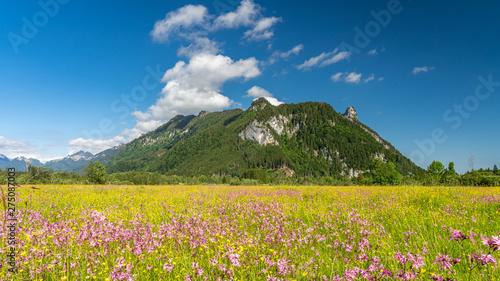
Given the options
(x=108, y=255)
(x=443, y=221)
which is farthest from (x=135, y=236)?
(x=443, y=221)

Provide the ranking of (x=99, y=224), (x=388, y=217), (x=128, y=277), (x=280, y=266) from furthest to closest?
(x=388, y=217) < (x=99, y=224) < (x=280, y=266) < (x=128, y=277)

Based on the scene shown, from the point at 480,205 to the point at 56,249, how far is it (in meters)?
12.5

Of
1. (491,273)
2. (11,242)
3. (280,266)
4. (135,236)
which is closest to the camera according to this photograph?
(280,266)

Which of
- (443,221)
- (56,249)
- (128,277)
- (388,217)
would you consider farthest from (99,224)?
(443,221)

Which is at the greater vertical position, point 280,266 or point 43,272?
point 280,266

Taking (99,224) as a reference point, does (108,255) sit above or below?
below

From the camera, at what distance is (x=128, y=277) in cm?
290

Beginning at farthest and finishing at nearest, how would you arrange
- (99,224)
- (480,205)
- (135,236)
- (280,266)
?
1. (480,205)
2. (99,224)
3. (135,236)
4. (280,266)

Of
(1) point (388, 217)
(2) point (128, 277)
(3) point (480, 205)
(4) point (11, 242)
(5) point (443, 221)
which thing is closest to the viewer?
(2) point (128, 277)

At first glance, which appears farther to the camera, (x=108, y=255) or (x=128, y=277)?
(x=108, y=255)

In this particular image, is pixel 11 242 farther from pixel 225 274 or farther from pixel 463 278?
pixel 463 278

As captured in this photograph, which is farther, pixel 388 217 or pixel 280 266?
pixel 388 217

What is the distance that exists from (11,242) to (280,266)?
4835 mm

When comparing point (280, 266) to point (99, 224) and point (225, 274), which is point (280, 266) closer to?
point (225, 274)
